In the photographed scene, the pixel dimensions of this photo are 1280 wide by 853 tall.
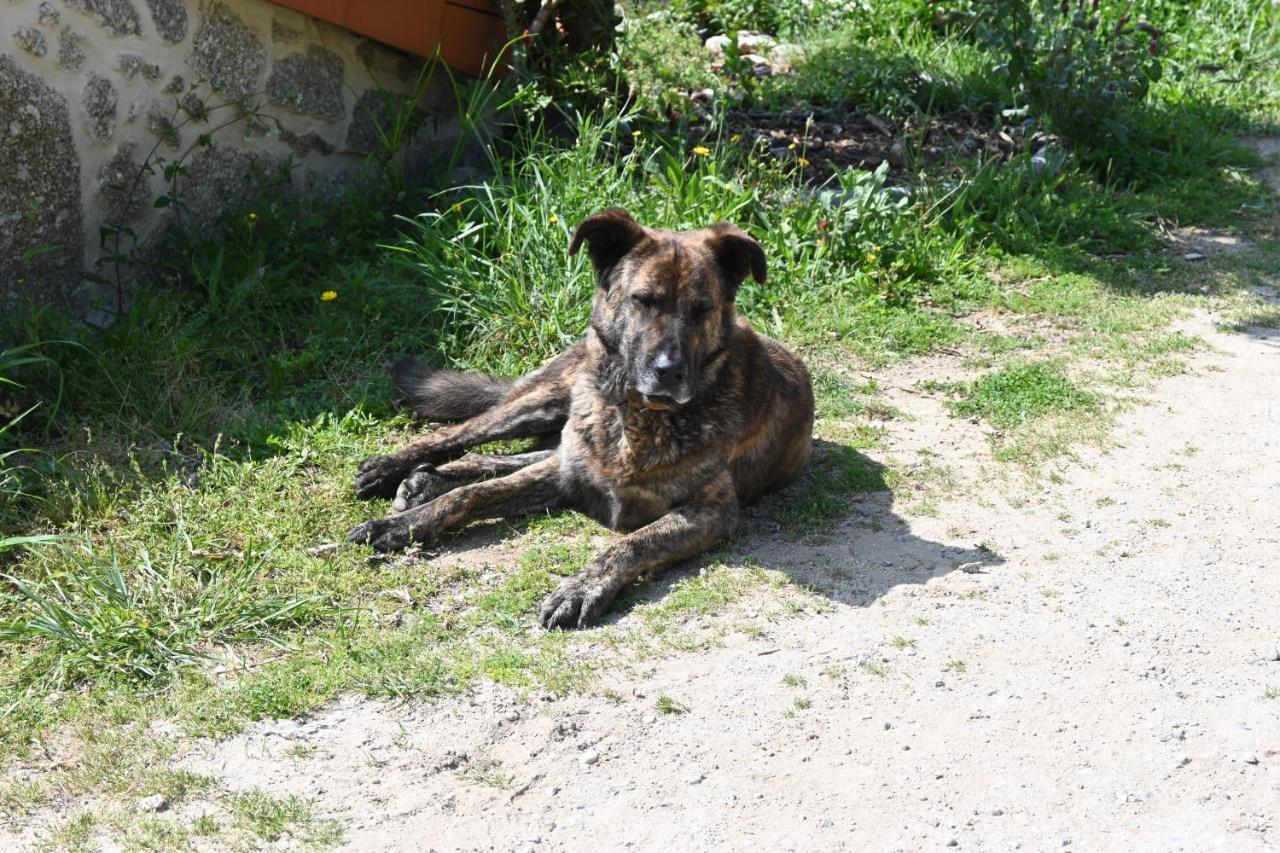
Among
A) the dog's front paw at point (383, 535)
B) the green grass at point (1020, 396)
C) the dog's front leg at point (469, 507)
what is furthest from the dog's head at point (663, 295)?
the green grass at point (1020, 396)

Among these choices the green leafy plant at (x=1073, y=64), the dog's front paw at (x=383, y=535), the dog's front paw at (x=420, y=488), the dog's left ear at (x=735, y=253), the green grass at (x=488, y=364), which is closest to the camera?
the green grass at (x=488, y=364)

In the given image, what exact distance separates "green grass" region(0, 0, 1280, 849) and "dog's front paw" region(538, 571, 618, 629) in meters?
0.10

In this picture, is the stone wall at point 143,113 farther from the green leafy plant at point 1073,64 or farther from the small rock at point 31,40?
the green leafy plant at point 1073,64

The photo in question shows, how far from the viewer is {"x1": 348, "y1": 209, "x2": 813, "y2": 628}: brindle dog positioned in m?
5.34

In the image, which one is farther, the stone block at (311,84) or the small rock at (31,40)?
the stone block at (311,84)

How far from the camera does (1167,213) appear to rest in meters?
9.66

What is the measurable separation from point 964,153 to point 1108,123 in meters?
1.20

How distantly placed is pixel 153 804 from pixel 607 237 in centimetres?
294

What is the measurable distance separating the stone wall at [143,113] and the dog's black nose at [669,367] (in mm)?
3435

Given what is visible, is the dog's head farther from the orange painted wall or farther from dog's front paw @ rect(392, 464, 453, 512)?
the orange painted wall

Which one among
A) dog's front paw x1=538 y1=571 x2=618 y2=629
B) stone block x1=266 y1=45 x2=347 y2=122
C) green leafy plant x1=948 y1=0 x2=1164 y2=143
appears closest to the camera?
dog's front paw x1=538 y1=571 x2=618 y2=629

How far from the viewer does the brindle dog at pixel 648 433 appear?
17.5 feet

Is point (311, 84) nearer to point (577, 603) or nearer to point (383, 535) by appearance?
point (383, 535)

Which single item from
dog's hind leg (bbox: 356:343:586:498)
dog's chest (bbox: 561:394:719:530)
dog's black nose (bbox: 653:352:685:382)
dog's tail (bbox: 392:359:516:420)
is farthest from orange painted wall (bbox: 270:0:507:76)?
dog's black nose (bbox: 653:352:685:382)
